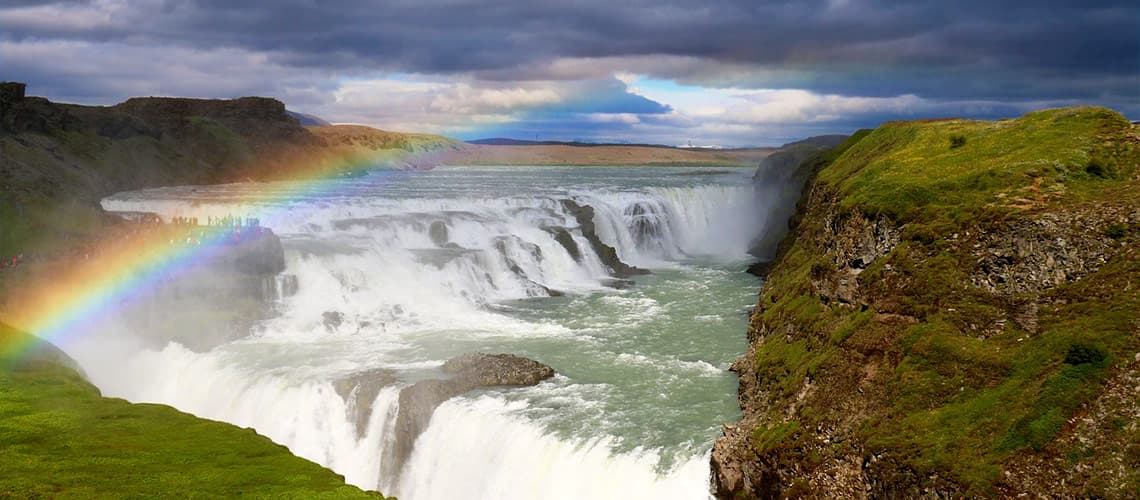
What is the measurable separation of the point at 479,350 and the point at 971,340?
17.9m

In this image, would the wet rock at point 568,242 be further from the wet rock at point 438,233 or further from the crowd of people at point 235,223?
the crowd of people at point 235,223

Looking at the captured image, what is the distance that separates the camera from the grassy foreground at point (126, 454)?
14875 mm

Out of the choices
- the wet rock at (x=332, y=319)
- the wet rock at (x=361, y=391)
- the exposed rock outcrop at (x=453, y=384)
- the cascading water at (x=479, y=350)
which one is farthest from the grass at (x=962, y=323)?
the wet rock at (x=332, y=319)

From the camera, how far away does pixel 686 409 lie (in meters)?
23.4

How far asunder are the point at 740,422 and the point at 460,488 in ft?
24.8

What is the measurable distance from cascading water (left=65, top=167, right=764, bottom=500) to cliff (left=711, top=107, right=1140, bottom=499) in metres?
2.83

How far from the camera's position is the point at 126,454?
16.7 metres

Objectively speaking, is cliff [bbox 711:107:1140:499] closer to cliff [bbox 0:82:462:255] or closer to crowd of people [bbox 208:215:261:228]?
crowd of people [bbox 208:215:261:228]

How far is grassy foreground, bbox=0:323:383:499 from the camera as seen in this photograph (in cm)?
1488

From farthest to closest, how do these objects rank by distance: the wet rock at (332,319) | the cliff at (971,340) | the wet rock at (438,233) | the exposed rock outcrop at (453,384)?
1. the wet rock at (438,233)
2. the wet rock at (332,319)
3. the exposed rock outcrop at (453,384)
4. the cliff at (971,340)

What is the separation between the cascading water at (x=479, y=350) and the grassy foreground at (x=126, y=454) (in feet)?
16.7

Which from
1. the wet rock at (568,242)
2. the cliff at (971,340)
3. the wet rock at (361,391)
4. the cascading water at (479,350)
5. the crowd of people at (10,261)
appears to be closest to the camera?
the cliff at (971,340)

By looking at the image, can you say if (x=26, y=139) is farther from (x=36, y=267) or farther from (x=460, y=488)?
(x=460, y=488)

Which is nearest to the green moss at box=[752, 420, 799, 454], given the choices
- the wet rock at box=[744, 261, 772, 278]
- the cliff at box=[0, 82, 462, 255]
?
the wet rock at box=[744, 261, 772, 278]
